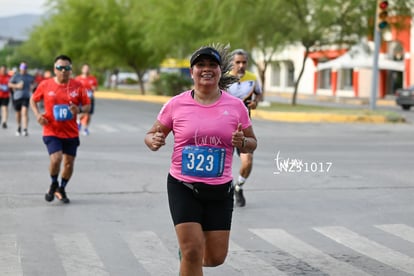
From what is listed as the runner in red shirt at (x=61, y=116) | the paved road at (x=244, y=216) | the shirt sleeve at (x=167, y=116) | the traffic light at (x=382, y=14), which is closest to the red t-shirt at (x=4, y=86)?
the paved road at (x=244, y=216)

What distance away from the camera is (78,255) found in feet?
25.1

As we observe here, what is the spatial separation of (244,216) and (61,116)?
2.54 m

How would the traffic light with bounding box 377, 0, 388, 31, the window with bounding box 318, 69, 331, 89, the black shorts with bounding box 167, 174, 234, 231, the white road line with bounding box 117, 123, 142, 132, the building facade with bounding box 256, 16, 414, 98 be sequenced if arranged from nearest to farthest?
the black shorts with bounding box 167, 174, 234, 231 → the white road line with bounding box 117, 123, 142, 132 → the traffic light with bounding box 377, 0, 388, 31 → the building facade with bounding box 256, 16, 414, 98 → the window with bounding box 318, 69, 331, 89

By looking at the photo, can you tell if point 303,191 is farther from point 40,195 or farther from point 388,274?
point 388,274

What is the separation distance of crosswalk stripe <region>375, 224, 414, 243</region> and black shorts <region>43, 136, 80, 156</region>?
12.6 feet

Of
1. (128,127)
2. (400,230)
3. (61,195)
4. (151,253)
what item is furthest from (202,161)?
(128,127)

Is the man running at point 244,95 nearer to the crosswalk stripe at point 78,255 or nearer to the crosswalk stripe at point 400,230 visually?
the crosswalk stripe at point 400,230

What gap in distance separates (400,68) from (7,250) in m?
46.8

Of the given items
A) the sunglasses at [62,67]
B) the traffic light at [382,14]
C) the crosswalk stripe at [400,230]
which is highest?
the traffic light at [382,14]

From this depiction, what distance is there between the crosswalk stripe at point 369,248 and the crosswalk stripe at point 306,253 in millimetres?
391

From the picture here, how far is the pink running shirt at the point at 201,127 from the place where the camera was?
5.71 meters

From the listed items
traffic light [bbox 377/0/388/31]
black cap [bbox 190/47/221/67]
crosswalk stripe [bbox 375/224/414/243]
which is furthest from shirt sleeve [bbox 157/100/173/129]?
traffic light [bbox 377/0/388/31]

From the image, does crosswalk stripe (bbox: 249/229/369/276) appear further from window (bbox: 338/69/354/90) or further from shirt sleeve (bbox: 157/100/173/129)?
window (bbox: 338/69/354/90)

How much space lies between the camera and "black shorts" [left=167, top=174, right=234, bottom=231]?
5648 millimetres
